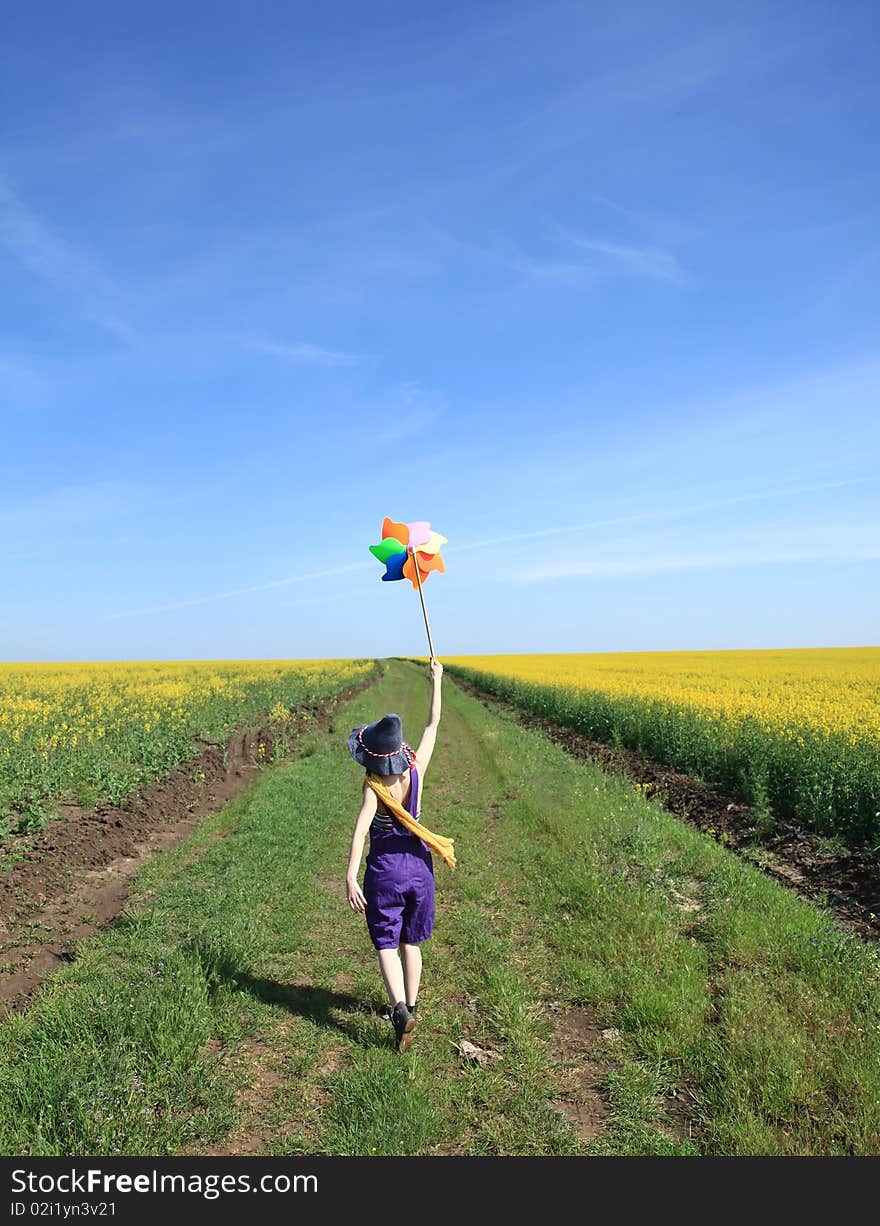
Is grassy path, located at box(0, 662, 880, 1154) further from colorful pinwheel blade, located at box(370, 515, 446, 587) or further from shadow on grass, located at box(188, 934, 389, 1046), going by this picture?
colorful pinwheel blade, located at box(370, 515, 446, 587)

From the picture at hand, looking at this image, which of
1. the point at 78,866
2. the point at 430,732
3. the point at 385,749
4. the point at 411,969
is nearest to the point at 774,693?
the point at 78,866

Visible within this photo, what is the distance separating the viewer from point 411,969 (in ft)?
16.2

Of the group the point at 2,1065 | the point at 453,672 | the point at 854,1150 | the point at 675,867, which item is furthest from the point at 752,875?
the point at 453,672

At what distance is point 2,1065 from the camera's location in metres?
4.48

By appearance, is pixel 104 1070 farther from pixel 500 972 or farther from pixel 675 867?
pixel 675 867

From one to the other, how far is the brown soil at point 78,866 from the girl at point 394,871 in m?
3.14

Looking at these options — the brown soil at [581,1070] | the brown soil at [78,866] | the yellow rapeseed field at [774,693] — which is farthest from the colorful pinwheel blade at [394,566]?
the yellow rapeseed field at [774,693]

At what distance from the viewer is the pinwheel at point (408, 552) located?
5027 mm

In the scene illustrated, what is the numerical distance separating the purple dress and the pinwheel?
1.31 m

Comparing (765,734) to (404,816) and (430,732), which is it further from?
(404,816)

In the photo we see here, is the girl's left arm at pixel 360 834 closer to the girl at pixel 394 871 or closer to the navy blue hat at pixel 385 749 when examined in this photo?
the girl at pixel 394 871

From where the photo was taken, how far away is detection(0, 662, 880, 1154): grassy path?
389 cm

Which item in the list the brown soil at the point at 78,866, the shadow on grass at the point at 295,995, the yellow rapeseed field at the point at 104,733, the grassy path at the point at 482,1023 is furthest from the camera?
the yellow rapeseed field at the point at 104,733

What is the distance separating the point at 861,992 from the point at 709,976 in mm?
1059
